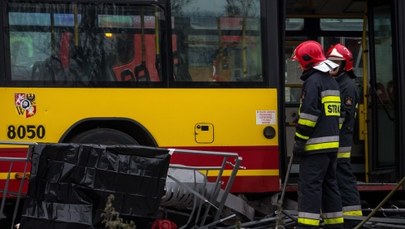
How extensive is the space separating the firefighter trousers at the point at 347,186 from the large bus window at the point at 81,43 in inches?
80.4

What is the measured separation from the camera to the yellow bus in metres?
6.00

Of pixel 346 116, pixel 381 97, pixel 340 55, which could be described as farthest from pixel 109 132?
pixel 381 97

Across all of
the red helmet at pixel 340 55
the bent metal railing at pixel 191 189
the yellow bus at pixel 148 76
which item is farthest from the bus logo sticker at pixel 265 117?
the red helmet at pixel 340 55

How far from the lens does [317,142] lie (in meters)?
5.60

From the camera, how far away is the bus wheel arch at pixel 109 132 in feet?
19.9

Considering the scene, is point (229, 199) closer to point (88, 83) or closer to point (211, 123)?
point (211, 123)

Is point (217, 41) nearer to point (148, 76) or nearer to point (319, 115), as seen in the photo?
point (148, 76)

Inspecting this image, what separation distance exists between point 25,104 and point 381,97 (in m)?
3.99

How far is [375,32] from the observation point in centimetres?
753

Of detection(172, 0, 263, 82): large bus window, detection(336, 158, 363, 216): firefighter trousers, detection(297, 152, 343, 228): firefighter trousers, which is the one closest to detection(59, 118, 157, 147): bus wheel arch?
detection(172, 0, 263, 82): large bus window

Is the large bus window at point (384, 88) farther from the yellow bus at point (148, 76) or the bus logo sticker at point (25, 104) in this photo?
the bus logo sticker at point (25, 104)

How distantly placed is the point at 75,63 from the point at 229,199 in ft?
6.55

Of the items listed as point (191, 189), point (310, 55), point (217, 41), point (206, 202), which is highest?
point (217, 41)

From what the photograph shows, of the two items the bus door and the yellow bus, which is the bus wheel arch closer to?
the yellow bus
